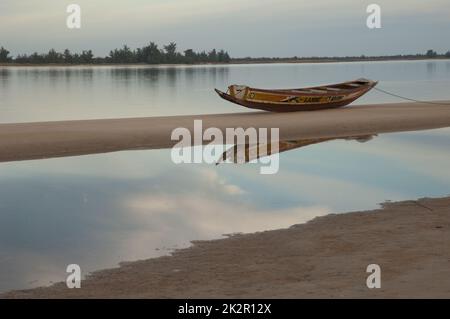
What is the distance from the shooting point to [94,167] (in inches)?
597

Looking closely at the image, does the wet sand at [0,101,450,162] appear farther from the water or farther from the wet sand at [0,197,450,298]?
the wet sand at [0,197,450,298]

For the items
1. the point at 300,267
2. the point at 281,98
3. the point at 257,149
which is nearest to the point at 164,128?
the point at 257,149

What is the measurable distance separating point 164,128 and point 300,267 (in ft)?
46.9

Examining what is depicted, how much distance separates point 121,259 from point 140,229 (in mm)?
1577

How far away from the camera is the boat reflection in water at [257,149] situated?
16.3 metres

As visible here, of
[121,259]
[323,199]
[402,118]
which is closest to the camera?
[121,259]

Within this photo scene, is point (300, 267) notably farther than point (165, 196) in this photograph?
No

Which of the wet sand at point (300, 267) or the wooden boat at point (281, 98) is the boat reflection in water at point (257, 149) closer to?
the wooden boat at point (281, 98)

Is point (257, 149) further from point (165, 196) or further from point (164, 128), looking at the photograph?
point (165, 196)

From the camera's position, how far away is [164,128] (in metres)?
20.9

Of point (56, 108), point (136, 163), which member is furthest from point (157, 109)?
point (136, 163)

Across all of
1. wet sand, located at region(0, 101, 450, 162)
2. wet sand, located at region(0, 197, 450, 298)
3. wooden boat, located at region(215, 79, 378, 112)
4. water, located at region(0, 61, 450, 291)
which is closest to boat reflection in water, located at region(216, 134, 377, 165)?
water, located at region(0, 61, 450, 291)

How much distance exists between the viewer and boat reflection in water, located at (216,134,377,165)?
53.4 ft
